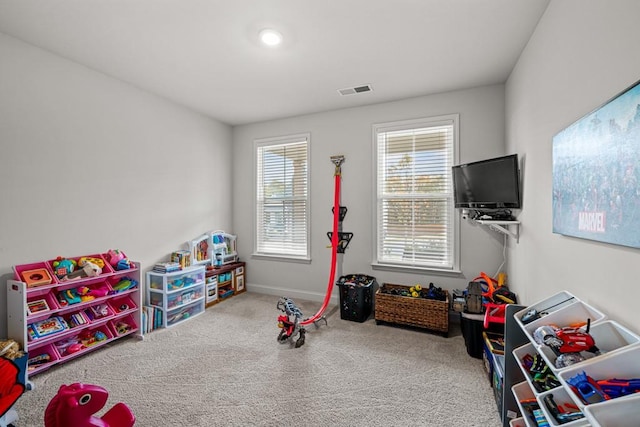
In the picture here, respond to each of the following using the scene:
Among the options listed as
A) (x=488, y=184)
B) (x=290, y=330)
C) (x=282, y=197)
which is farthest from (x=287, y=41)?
(x=290, y=330)

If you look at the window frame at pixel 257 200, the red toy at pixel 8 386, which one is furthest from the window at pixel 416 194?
the red toy at pixel 8 386

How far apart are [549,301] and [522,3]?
1.91m

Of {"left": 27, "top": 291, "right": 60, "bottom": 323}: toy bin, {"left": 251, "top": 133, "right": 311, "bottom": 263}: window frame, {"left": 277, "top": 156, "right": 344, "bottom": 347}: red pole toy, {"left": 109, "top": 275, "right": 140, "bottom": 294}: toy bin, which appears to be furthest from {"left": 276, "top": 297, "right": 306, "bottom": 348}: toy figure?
{"left": 27, "top": 291, "right": 60, "bottom": 323}: toy bin

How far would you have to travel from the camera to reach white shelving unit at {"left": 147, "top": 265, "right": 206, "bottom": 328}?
3.17 m

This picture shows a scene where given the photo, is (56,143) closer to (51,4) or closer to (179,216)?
(51,4)

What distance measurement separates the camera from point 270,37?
7.32ft

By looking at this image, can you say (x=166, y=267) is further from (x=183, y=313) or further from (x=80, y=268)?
(x=80, y=268)

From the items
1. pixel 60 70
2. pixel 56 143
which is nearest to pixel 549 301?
pixel 56 143

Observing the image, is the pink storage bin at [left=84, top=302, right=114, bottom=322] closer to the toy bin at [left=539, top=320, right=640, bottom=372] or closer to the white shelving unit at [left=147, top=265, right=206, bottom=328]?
the white shelving unit at [left=147, top=265, right=206, bottom=328]

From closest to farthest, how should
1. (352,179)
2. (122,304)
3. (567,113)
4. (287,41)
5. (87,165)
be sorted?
1. (567,113)
2. (287,41)
3. (87,165)
4. (122,304)
5. (352,179)

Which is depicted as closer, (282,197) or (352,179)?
(352,179)

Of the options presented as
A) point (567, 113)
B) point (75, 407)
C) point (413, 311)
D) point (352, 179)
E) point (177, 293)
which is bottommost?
point (413, 311)

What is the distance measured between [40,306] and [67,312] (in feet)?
0.80

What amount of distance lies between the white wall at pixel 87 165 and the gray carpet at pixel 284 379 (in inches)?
36.7
